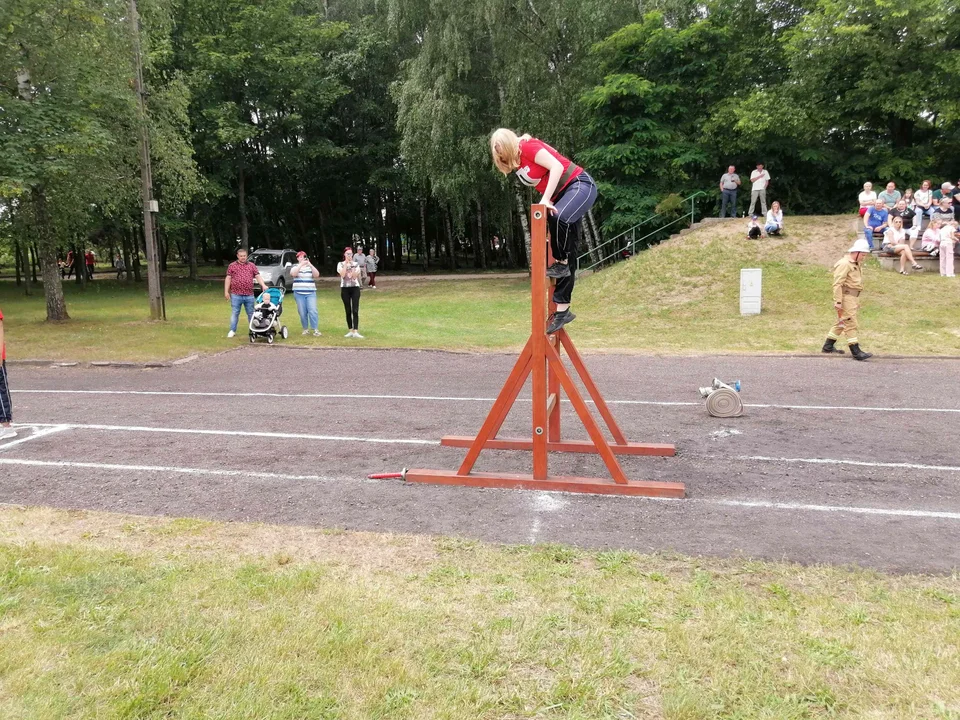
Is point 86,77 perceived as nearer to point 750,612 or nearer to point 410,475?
point 410,475

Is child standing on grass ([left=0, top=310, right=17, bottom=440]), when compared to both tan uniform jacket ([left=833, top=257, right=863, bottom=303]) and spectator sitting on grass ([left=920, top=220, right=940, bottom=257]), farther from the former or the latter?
spectator sitting on grass ([left=920, top=220, right=940, bottom=257])

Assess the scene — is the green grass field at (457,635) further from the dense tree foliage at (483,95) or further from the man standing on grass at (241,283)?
the dense tree foliage at (483,95)

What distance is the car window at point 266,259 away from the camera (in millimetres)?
31172

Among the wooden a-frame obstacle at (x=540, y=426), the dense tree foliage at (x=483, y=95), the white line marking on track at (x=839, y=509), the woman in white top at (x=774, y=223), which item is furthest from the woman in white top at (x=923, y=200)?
the wooden a-frame obstacle at (x=540, y=426)

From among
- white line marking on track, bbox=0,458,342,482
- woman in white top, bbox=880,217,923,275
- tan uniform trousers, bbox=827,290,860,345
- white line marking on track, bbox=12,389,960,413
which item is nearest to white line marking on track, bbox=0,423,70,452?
white line marking on track, bbox=0,458,342,482

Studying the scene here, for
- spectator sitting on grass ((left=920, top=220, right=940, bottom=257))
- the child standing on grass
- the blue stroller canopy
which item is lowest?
the child standing on grass

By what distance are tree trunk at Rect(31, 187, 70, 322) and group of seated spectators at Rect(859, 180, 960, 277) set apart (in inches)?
807

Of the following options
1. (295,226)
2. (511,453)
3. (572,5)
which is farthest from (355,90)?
(511,453)

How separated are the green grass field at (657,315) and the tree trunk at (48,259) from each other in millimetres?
550

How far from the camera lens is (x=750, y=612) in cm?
366

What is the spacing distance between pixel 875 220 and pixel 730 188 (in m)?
4.62

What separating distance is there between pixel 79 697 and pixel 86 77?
16.8 metres

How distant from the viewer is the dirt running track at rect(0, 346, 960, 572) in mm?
4949

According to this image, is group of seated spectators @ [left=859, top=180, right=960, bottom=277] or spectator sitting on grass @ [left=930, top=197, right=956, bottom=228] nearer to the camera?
group of seated spectators @ [left=859, top=180, right=960, bottom=277]
